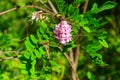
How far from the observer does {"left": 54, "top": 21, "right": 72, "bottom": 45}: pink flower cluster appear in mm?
1370

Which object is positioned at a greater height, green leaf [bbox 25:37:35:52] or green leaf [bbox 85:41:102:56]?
green leaf [bbox 25:37:35:52]

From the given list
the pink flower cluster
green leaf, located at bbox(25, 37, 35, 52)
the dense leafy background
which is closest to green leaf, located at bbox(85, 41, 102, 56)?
the dense leafy background

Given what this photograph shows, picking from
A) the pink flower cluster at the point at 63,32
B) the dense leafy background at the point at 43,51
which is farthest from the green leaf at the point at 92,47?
the pink flower cluster at the point at 63,32

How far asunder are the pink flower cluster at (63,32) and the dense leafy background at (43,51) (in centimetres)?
4

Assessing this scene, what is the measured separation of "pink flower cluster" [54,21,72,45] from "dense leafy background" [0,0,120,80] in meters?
0.04

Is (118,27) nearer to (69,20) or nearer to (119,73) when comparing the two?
(119,73)

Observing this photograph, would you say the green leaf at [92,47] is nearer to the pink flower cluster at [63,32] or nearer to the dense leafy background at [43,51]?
the dense leafy background at [43,51]

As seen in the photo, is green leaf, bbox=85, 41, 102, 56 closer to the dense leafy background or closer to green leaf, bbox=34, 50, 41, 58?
the dense leafy background

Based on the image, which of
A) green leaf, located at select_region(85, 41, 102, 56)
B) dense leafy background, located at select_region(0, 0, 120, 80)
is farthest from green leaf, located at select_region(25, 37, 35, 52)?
green leaf, located at select_region(85, 41, 102, 56)

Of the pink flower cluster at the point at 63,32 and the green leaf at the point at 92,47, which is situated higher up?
the pink flower cluster at the point at 63,32

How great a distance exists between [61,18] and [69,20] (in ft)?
0.10

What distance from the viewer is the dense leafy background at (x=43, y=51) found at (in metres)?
1.45

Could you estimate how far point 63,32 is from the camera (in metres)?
1.38

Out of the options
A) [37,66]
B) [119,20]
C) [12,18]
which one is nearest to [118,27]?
[119,20]
